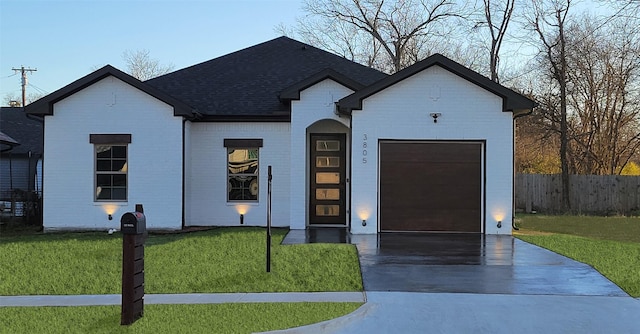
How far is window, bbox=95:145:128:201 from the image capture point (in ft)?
52.6

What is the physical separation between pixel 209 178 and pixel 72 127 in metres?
3.80

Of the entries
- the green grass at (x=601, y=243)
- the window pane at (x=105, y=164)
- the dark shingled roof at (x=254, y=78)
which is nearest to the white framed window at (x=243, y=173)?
the dark shingled roof at (x=254, y=78)

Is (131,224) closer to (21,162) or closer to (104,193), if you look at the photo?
(104,193)

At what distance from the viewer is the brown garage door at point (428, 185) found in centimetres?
1506

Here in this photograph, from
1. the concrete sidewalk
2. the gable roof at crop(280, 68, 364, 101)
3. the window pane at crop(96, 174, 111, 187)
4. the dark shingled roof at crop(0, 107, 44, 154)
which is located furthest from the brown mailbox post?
the dark shingled roof at crop(0, 107, 44, 154)

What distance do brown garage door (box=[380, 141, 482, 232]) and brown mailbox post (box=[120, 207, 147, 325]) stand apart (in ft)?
29.2

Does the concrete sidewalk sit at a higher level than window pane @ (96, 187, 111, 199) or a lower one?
lower

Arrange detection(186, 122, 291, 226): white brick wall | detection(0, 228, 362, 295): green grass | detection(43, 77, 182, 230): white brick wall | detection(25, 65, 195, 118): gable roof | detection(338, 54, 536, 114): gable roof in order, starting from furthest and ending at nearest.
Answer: detection(186, 122, 291, 226): white brick wall < detection(43, 77, 182, 230): white brick wall < detection(25, 65, 195, 118): gable roof < detection(338, 54, 536, 114): gable roof < detection(0, 228, 362, 295): green grass

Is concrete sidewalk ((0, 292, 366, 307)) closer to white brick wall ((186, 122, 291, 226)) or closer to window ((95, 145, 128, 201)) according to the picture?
window ((95, 145, 128, 201))

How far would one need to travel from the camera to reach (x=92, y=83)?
15781mm

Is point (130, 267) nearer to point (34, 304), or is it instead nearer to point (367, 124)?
point (34, 304)

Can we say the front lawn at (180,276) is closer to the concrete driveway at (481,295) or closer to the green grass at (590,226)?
the concrete driveway at (481,295)

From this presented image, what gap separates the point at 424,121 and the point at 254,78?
20.8 ft

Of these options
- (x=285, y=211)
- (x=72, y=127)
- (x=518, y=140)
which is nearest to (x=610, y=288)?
(x=285, y=211)
